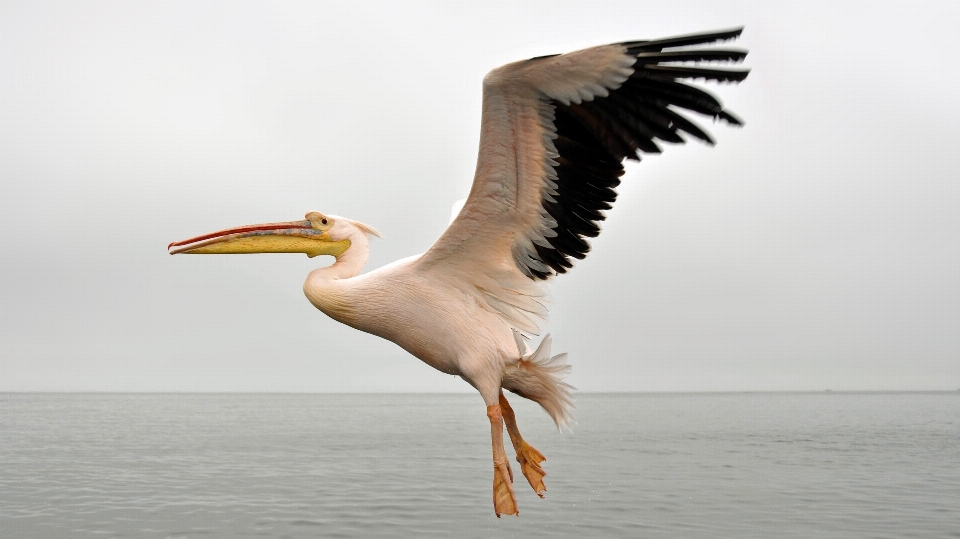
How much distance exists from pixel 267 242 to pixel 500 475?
1.97 metres

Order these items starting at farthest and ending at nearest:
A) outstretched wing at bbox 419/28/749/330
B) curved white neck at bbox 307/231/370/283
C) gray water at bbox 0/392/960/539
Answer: gray water at bbox 0/392/960/539 < curved white neck at bbox 307/231/370/283 < outstretched wing at bbox 419/28/749/330

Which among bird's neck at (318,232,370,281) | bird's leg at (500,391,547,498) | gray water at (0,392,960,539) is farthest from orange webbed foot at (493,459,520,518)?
gray water at (0,392,960,539)

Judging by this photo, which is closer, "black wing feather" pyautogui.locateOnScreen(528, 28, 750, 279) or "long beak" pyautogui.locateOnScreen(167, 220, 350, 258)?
"black wing feather" pyautogui.locateOnScreen(528, 28, 750, 279)

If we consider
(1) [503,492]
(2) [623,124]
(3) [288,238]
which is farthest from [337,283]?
(2) [623,124]

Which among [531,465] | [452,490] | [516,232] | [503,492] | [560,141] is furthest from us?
[452,490]

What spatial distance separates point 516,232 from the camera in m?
4.97

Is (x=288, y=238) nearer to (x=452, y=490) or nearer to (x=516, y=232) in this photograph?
(x=516, y=232)

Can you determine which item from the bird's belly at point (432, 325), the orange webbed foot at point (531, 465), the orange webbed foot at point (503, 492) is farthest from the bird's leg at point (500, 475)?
the orange webbed foot at point (531, 465)

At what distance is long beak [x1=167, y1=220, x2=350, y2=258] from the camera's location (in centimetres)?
496

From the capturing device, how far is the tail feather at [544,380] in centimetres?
516

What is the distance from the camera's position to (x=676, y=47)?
4090 mm

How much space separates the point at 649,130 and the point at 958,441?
4290 centimetres

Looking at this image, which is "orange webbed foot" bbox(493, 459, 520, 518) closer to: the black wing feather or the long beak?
the black wing feather

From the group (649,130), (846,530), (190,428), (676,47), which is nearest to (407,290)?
(649,130)
